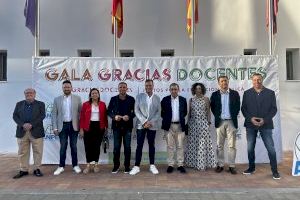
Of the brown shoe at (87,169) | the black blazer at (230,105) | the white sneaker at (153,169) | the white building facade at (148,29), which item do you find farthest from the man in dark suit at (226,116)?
the white building facade at (148,29)

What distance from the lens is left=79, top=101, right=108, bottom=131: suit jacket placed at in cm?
947

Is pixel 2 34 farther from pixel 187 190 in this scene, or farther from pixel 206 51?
pixel 187 190

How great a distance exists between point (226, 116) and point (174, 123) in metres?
1.18

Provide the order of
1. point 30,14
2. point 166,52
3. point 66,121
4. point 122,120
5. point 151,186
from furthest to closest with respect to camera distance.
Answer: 1. point 166,52
2. point 30,14
3. point 66,121
4. point 122,120
5. point 151,186

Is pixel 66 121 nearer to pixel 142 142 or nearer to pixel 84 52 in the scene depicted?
pixel 142 142

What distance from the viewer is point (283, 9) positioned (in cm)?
1330

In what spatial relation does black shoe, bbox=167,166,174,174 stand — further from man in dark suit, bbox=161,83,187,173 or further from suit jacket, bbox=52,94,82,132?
suit jacket, bbox=52,94,82,132

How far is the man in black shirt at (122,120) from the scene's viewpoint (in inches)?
372

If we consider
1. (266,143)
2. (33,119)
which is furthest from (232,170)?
(33,119)

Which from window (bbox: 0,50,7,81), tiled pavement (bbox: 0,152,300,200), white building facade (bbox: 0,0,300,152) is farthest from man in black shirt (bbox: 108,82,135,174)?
window (bbox: 0,50,7,81)

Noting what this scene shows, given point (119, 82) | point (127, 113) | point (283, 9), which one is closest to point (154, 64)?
point (119, 82)

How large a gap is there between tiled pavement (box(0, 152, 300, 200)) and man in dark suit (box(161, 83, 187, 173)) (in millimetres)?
399

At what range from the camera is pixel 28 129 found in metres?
9.17

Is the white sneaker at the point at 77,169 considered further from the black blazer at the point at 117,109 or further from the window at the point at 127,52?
the window at the point at 127,52
